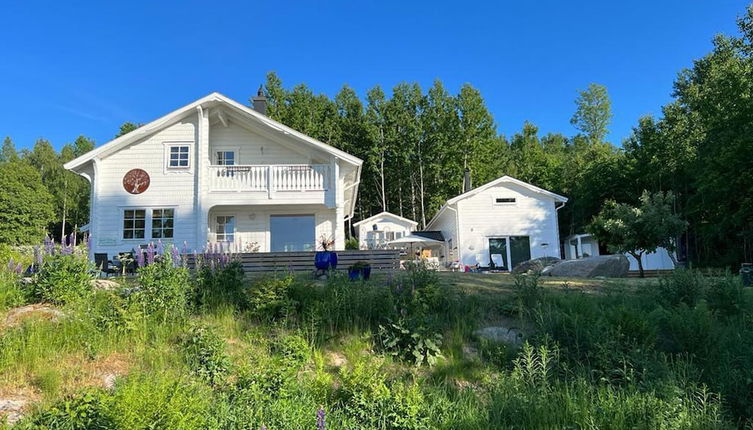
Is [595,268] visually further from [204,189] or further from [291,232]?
[204,189]

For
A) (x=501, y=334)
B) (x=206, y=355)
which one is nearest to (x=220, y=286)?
(x=206, y=355)

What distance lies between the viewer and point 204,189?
15.4 meters

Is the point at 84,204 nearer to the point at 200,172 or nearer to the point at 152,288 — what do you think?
the point at 200,172

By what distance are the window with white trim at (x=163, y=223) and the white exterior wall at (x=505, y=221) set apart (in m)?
14.6

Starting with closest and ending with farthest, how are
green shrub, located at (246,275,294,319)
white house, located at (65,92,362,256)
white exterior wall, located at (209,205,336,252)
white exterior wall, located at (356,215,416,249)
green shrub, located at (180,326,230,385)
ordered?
green shrub, located at (180,326,230,385) < green shrub, located at (246,275,294,319) < white house, located at (65,92,362,256) < white exterior wall, located at (209,205,336,252) < white exterior wall, located at (356,215,416,249)

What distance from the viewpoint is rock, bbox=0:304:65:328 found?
529cm

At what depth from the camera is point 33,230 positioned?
3794 centimetres

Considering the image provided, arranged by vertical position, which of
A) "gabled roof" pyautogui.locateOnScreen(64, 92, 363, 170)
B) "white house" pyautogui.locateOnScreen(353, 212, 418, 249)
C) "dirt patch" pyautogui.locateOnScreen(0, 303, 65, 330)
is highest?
"gabled roof" pyautogui.locateOnScreen(64, 92, 363, 170)

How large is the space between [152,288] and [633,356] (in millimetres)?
5442

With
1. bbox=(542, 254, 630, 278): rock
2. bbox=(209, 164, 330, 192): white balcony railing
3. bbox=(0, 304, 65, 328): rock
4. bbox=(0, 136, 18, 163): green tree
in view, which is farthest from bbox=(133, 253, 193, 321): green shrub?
bbox=(0, 136, 18, 163): green tree

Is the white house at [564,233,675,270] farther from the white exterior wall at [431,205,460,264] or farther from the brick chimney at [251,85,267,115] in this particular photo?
the brick chimney at [251,85,267,115]

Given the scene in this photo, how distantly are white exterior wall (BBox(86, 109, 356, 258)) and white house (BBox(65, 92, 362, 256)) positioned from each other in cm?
3

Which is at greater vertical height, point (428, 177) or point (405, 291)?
point (428, 177)

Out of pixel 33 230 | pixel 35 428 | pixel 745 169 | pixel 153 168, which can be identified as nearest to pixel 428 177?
pixel 745 169
